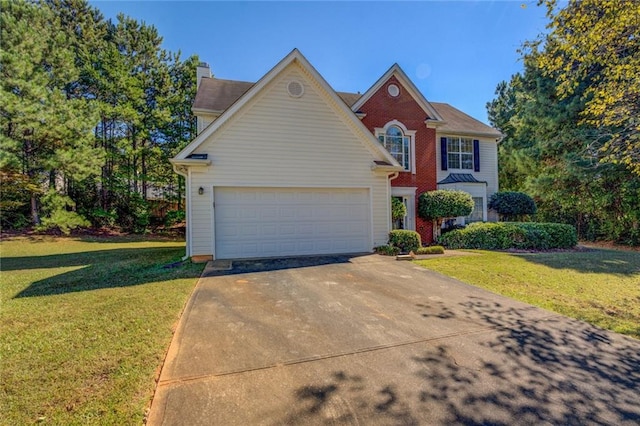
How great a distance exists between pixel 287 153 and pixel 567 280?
8477 mm

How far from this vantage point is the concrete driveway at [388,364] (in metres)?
2.56

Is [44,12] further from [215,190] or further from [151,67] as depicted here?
[215,190]

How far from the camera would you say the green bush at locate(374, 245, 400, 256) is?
1030 cm

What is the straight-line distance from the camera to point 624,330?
4430mm

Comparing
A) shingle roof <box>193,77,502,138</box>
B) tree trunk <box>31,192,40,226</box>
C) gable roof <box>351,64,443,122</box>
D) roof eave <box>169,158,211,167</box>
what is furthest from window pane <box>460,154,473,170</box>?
tree trunk <box>31,192,40,226</box>

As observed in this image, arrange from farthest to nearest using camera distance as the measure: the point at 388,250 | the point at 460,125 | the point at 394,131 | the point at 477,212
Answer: the point at 460,125
the point at 477,212
the point at 394,131
the point at 388,250

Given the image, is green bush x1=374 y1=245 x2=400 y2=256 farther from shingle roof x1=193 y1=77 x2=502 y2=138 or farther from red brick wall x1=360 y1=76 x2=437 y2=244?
shingle roof x1=193 y1=77 x2=502 y2=138

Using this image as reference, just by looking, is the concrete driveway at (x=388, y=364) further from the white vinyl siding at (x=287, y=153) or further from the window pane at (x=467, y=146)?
the window pane at (x=467, y=146)

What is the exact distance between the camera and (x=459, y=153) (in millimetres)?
15484

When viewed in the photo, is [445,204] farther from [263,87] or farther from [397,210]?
[263,87]

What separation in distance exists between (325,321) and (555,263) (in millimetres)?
8478

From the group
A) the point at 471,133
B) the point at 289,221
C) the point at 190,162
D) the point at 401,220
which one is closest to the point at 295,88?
the point at 190,162

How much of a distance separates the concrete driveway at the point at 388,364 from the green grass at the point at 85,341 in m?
0.31

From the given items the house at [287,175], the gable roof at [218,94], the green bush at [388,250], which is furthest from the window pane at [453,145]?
the green bush at [388,250]
